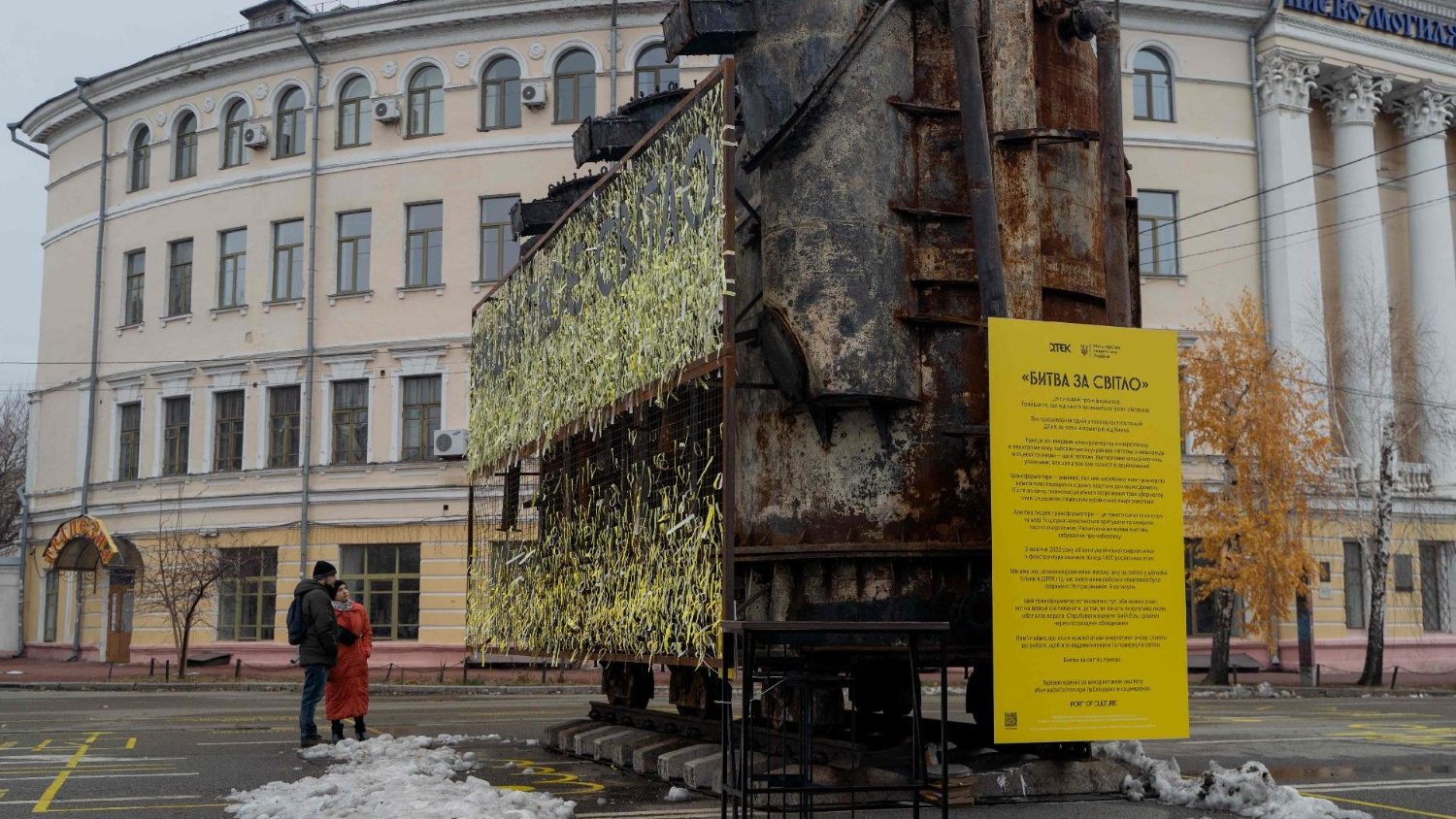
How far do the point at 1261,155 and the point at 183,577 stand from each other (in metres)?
29.7

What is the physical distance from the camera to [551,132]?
128ft

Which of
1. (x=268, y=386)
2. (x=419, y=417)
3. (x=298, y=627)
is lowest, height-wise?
(x=298, y=627)

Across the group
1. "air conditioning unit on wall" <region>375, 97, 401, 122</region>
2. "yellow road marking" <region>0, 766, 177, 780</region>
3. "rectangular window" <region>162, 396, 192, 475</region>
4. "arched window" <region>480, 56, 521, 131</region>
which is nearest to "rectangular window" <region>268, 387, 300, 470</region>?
"rectangular window" <region>162, 396, 192, 475</region>

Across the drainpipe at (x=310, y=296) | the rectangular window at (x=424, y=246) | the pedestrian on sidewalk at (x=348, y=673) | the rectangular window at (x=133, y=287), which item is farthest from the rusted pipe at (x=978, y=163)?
the rectangular window at (x=133, y=287)

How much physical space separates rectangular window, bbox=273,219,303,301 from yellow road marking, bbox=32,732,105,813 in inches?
1006

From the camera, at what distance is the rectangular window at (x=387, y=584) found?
38.5 m

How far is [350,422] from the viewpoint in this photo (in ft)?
131

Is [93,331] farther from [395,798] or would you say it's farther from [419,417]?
[395,798]

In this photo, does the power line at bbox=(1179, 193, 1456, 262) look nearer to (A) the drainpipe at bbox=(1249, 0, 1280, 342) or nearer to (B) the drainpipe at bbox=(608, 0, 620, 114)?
(A) the drainpipe at bbox=(1249, 0, 1280, 342)

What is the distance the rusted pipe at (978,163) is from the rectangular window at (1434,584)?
117 ft

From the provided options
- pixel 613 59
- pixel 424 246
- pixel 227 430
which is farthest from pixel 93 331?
pixel 613 59

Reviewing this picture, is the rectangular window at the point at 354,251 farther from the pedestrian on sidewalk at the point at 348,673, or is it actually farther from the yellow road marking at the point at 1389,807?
the yellow road marking at the point at 1389,807

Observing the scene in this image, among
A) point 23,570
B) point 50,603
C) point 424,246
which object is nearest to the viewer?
point 424,246

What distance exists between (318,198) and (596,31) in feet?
28.8
